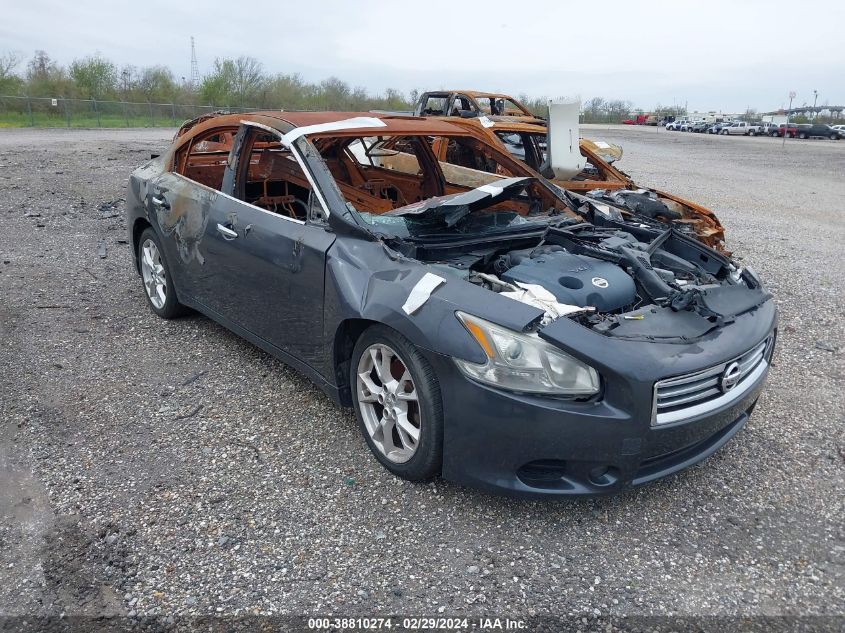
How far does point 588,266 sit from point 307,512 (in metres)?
1.79

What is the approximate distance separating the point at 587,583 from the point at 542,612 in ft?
0.81

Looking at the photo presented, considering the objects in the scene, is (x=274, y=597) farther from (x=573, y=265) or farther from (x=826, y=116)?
(x=826, y=116)

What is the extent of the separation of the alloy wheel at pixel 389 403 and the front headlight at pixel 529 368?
1.31 feet

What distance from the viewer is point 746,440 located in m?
3.54

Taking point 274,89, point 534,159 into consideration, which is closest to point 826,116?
point 274,89

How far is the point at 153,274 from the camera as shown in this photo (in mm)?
5043

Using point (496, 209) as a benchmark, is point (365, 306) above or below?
below

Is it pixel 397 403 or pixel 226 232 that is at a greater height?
pixel 226 232

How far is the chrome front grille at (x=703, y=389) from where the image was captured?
8.44ft

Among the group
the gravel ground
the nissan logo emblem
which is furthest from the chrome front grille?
the gravel ground

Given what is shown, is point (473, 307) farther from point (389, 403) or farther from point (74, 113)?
point (74, 113)

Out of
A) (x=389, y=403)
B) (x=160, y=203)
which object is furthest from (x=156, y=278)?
(x=389, y=403)

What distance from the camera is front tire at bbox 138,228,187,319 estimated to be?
4.80 meters

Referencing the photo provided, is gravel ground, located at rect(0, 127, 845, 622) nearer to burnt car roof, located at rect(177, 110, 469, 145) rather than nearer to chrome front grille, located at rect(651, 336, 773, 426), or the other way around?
chrome front grille, located at rect(651, 336, 773, 426)
